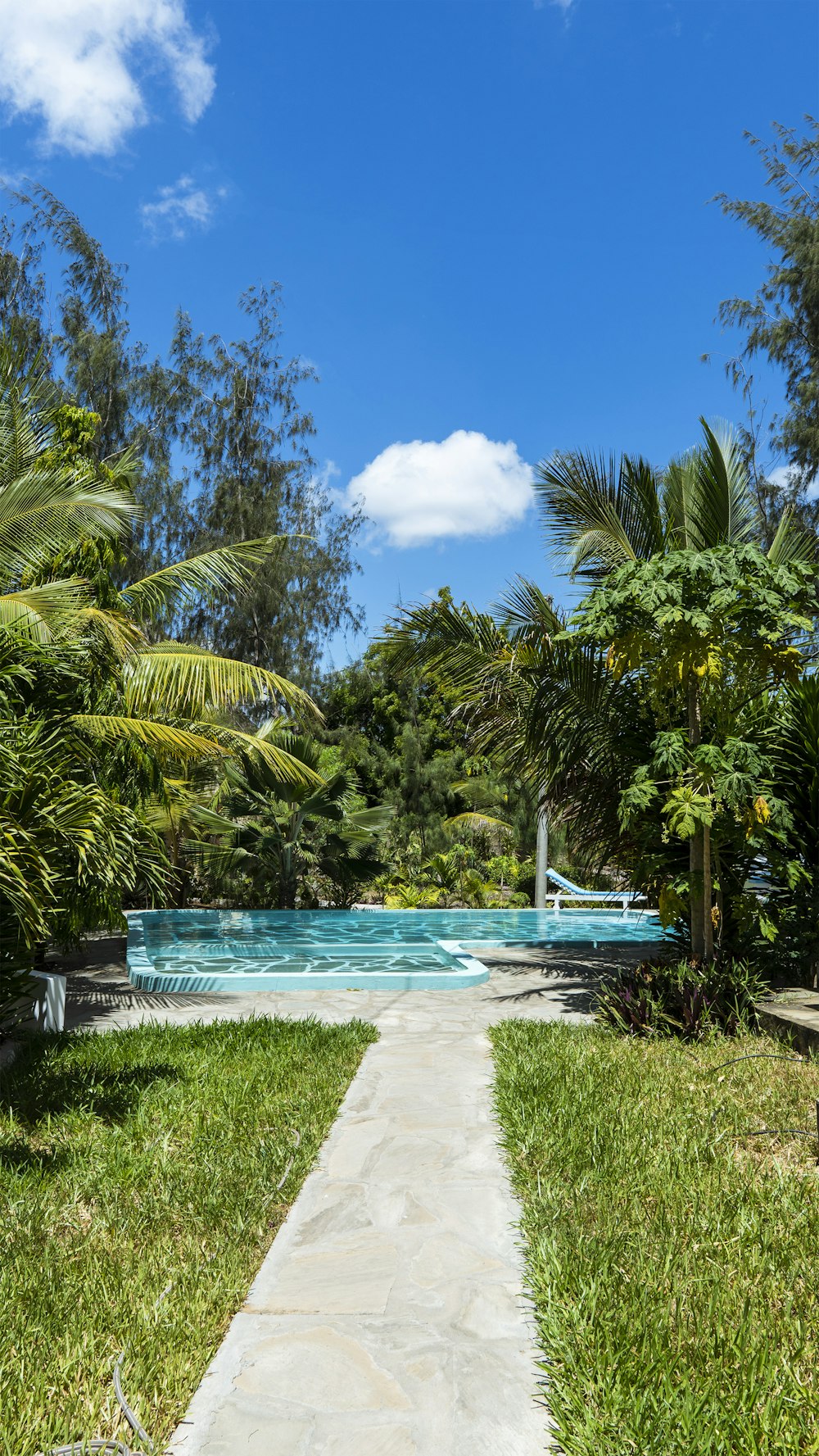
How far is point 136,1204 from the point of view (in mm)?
3855

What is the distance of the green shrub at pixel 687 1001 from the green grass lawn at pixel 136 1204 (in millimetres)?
2190

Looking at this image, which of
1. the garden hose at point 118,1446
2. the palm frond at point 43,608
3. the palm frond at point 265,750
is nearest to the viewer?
the garden hose at point 118,1446

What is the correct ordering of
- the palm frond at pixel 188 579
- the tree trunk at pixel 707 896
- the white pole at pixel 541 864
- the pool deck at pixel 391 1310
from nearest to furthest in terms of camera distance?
the pool deck at pixel 391 1310, the tree trunk at pixel 707 896, the palm frond at pixel 188 579, the white pole at pixel 541 864

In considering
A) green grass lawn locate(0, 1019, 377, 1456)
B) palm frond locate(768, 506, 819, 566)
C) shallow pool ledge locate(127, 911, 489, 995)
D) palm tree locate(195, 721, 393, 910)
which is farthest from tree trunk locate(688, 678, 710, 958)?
palm tree locate(195, 721, 393, 910)

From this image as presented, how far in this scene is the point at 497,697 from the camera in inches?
380

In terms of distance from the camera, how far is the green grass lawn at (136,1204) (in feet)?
8.64

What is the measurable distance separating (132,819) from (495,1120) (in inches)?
105

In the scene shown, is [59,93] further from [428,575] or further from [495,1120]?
A: [495,1120]

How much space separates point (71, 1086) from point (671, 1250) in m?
3.67

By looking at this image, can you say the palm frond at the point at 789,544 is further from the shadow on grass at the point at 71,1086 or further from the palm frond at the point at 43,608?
the shadow on grass at the point at 71,1086

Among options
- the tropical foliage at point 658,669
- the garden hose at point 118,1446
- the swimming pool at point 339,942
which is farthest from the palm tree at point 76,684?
the tropical foliage at point 658,669

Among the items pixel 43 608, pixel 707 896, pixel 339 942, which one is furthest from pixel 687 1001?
pixel 339 942

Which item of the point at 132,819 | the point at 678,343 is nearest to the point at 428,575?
the point at 678,343

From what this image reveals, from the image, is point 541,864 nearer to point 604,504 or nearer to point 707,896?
point 604,504
